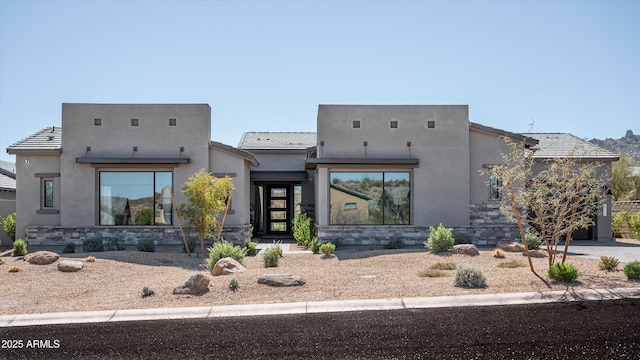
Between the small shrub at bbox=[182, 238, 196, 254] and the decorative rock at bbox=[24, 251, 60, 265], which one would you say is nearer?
the decorative rock at bbox=[24, 251, 60, 265]

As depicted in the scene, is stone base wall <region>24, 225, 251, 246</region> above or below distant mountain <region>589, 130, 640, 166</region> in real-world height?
below

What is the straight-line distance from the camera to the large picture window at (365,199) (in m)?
17.0

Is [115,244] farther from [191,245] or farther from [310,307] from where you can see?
[310,307]

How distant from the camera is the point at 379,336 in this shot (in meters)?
6.52

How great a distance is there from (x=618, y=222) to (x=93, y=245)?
21.5 meters

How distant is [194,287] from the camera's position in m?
9.16

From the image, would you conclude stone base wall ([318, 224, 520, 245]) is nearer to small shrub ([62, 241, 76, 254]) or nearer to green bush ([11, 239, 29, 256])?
small shrub ([62, 241, 76, 254])

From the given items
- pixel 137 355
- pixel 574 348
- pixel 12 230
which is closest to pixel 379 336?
pixel 574 348

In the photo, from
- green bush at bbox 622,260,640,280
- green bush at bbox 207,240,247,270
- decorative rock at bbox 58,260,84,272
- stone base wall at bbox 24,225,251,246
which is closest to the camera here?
green bush at bbox 622,260,640,280

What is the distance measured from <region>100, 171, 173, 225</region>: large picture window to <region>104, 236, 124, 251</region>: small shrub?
609 mm

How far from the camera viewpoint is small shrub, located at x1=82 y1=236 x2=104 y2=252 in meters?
15.8

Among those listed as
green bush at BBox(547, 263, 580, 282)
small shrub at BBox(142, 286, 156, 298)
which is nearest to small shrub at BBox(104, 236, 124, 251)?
small shrub at BBox(142, 286, 156, 298)

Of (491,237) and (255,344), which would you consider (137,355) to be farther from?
(491,237)

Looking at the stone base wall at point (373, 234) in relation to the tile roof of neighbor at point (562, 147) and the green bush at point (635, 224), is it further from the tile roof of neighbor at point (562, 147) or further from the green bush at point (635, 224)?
the green bush at point (635, 224)
